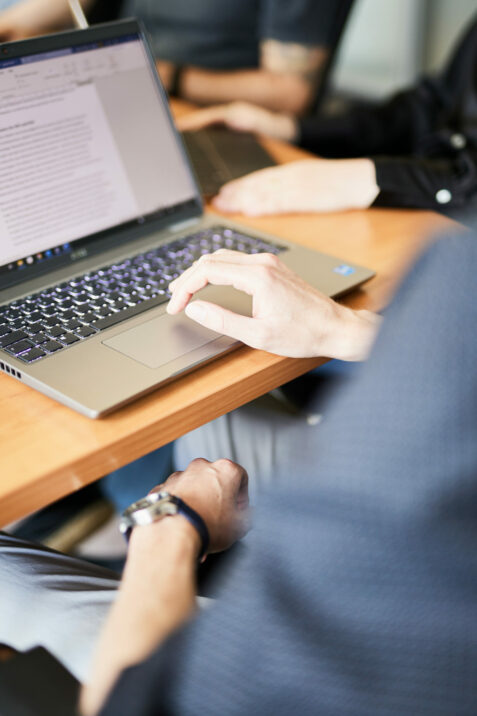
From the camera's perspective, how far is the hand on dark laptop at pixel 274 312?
2.46 feet

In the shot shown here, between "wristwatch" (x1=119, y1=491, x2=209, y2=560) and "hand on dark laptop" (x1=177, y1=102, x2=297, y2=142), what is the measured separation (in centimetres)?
98

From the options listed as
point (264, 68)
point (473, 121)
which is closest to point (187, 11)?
point (264, 68)

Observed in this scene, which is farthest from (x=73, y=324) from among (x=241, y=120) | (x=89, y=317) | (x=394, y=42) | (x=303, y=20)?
(x=394, y=42)

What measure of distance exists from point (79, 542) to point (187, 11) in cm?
144

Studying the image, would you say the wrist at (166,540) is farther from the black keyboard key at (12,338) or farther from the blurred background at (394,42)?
the blurred background at (394,42)

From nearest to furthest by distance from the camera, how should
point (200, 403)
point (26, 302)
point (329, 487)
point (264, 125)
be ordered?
point (329, 487), point (200, 403), point (26, 302), point (264, 125)

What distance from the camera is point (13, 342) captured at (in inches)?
30.1

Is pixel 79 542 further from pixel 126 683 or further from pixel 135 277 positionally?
pixel 126 683

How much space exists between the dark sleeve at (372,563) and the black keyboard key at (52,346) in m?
0.33

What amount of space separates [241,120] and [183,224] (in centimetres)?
51

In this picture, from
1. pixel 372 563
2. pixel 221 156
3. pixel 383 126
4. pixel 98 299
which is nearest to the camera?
pixel 372 563

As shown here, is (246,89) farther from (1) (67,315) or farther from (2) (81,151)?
(1) (67,315)

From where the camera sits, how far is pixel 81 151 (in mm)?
936

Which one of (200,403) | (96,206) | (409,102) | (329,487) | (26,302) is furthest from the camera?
(409,102)
